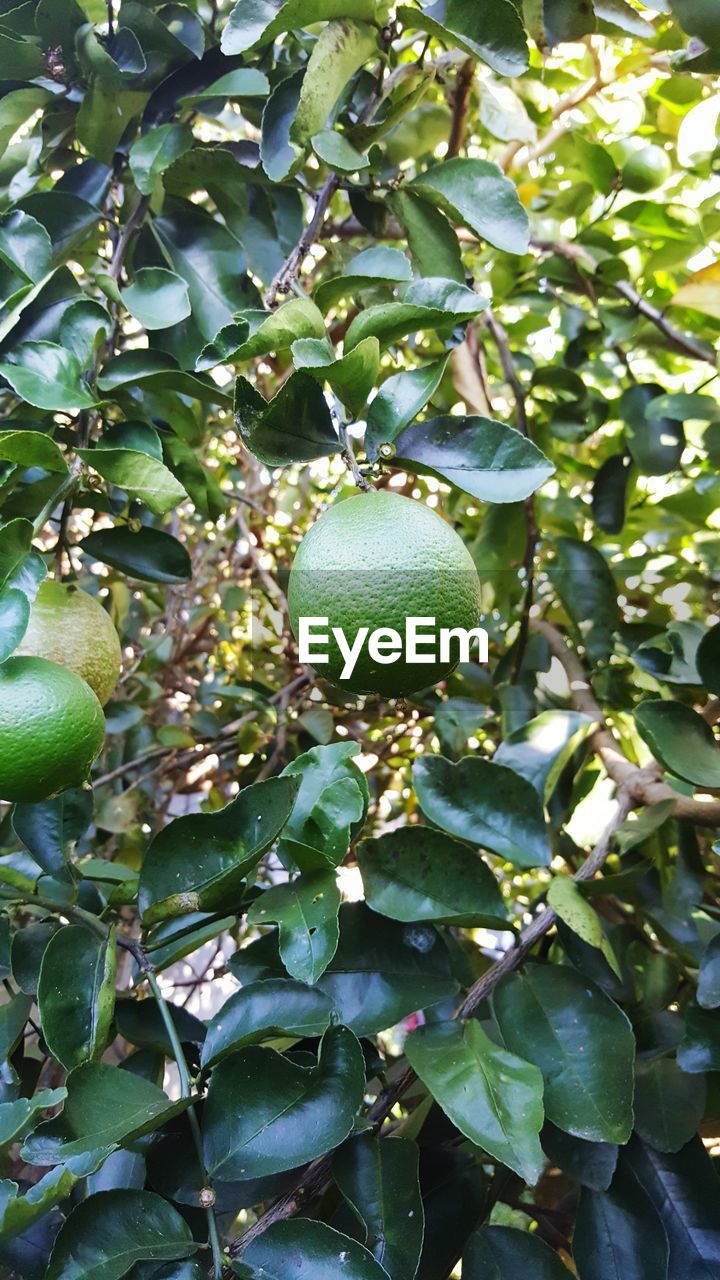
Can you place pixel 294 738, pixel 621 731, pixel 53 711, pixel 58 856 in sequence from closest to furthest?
pixel 53 711 → pixel 58 856 → pixel 621 731 → pixel 294 738

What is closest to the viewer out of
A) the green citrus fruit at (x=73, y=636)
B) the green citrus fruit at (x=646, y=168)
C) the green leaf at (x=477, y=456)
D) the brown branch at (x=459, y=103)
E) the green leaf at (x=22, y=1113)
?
the green leaf at (x=22, y=1113)

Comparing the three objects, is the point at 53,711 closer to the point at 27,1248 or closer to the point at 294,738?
the point at 27,1248

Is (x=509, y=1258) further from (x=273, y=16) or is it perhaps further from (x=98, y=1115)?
(x=273, y=16)

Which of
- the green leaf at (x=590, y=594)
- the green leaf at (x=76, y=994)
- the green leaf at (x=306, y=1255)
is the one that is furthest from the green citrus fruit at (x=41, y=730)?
the green leaf at (x=590, y=594)

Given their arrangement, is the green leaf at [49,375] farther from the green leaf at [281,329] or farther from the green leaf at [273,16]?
the green leaf at [273,16]

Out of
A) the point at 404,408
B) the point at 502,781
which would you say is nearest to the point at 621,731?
the point at 502,781

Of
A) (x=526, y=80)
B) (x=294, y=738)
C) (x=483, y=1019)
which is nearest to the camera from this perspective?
(x=483, y=1019)

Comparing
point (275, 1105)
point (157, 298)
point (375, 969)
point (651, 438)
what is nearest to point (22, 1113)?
point (275, 1105)

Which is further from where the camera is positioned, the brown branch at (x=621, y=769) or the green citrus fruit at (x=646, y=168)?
the green citrus fruit at (x=646, y=168)
